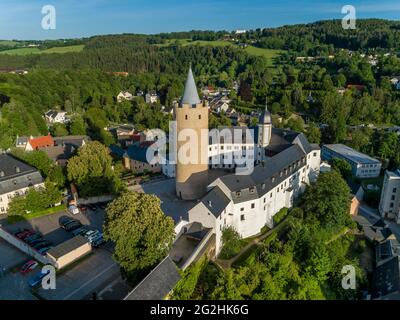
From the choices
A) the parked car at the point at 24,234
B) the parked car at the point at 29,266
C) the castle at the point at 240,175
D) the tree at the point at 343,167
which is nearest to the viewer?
the parked car at the point at 29,266

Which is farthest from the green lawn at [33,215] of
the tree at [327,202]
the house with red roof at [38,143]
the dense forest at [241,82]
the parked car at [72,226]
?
the tree at [327,202]

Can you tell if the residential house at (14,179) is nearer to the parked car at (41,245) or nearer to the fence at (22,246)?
the fence at (22,246)

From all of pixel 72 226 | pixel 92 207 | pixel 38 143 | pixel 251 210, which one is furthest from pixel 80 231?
pixel 38 143

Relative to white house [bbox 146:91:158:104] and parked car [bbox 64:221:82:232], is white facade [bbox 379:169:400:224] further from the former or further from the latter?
white house [bbox 146:91:158:104]

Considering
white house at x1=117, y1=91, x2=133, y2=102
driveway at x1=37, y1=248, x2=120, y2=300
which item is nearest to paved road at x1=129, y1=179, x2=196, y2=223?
driveway at x1=37, y1=248, x2=120, y2=300

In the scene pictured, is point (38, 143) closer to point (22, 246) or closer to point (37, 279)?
point (22, 246)
